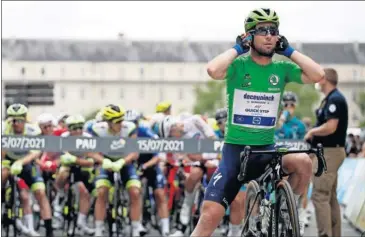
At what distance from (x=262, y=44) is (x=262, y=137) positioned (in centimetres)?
A: 70

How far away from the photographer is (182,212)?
48.5ft

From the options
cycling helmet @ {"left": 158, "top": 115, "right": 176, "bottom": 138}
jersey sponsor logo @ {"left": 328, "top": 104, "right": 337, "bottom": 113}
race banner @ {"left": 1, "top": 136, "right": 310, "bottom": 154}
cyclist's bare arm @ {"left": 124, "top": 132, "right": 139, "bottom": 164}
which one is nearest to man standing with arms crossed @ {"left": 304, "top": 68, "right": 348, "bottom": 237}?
jersey sponsor logo @ {"left": 328, "top": 104, "right": 337, "bottom": 113}

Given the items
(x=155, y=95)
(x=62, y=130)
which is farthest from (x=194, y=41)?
(x=62, y=130)

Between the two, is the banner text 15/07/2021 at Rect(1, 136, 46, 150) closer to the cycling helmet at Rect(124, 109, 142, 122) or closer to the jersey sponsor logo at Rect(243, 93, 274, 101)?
the cycling helmet at Rect(124, 109, 142, 122)

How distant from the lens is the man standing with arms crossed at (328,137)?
1198 centimetres

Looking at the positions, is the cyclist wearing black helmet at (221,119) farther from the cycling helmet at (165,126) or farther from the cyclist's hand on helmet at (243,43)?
the cyclist's hand on helmet at (243,43)

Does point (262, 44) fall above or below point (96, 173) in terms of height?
above

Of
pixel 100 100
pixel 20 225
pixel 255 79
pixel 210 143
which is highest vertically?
pixel 255 79

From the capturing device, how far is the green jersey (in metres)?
8.62

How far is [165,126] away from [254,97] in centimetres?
758

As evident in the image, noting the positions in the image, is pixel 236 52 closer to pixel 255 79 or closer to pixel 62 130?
pixel 255 79

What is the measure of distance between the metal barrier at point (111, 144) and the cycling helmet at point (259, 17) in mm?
6296

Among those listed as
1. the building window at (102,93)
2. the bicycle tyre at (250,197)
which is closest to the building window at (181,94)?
the building window at (102,93)

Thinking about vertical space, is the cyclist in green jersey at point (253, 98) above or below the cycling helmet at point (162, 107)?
above
